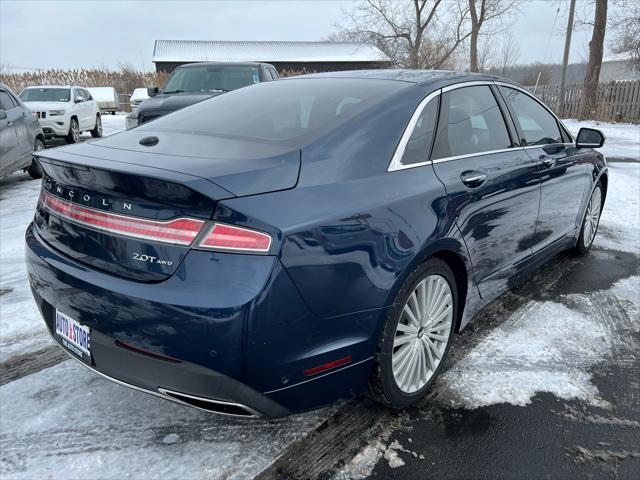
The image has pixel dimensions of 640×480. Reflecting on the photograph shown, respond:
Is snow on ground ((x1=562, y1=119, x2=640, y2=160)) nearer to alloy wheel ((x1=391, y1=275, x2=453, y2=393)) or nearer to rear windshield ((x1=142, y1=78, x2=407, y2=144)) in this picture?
rear windshield ((x1=142, y1=78, x2=407, y2=144))

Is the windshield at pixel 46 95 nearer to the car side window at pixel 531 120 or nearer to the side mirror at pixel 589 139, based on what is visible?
the car side window at pixel 531 120

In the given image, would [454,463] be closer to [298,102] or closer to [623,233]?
[298,102]

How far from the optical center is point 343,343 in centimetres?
206

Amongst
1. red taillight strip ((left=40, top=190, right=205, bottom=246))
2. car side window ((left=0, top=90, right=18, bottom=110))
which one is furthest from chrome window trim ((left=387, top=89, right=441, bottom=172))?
car side window ((left=0, top=90, right=18, bottom=110))

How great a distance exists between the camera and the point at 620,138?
14867 millimetres

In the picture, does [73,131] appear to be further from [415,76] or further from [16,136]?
[415,76]

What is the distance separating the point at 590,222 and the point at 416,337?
3.14m

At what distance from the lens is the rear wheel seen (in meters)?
4.63

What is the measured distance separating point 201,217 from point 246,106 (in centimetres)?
126

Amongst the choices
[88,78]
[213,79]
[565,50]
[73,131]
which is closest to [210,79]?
[213,79]

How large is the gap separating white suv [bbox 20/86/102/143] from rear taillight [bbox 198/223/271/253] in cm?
1261

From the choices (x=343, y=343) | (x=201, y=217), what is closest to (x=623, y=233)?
(x=343, y=343)

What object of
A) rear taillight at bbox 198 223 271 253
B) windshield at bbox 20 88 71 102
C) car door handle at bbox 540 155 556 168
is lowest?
rear taillight at bbox 198 223 271 253

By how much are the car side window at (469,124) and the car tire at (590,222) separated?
182 cm
